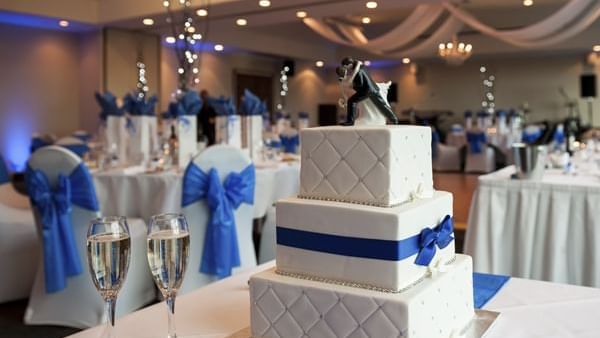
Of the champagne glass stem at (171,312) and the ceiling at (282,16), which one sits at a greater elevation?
the ceiling at (282,16)

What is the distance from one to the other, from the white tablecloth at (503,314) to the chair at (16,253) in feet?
9.67

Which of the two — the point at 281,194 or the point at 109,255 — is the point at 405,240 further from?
the point at 281,194

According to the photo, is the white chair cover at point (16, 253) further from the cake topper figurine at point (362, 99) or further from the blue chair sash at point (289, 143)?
the cake topper figurine at point (362, 99)

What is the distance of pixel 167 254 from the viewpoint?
93cm

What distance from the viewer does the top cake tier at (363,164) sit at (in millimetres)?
985

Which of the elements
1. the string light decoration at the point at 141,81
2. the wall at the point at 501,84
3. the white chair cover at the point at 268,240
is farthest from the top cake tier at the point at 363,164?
the wall at the point at 501,84

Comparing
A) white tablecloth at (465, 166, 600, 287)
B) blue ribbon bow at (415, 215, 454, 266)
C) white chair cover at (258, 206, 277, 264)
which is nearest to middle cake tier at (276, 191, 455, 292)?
blue ribbon bow at (415, 215, 454, 266)

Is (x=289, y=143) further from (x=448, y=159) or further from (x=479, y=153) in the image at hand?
(x=448, y=159)

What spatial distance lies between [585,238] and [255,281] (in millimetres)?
2397

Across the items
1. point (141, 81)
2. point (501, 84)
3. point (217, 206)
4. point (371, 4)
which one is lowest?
point (217, 206)

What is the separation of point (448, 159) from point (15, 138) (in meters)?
8.18

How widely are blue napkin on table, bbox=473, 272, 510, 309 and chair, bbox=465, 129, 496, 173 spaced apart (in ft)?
33.9

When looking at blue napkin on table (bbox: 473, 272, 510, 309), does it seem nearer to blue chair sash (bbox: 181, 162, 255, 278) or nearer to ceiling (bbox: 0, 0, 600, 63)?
blue chair sash (bbox: 181, 162, 255, 278)

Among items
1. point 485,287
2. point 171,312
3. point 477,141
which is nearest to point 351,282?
point 171,312
